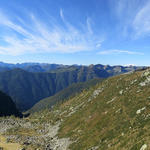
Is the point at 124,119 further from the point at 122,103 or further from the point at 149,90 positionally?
the point at 149,90

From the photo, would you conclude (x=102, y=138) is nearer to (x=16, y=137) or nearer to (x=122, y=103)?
(x=122, y=103)

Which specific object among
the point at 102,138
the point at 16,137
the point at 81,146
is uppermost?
the point at 102,138

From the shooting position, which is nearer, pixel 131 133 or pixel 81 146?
pixel 131 133

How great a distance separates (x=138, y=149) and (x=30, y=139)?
128ft

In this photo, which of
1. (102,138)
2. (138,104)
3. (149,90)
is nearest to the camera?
(102,138)

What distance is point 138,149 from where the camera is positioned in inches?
874

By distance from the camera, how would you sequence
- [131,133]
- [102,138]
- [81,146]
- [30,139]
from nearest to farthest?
[131,133] < [102,138] < [81,146] < [30,139]

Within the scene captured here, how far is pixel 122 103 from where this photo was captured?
1874 inches

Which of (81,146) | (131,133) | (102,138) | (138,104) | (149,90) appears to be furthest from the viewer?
(149,90)

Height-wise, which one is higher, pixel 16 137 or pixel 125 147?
pixel 125 147

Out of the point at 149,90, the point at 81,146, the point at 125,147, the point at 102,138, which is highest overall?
the point at 149,90

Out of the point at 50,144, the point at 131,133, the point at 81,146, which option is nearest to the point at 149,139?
the point at 131,133

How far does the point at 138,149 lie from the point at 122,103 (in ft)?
85.4

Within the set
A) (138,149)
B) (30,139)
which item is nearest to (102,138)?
(138,149)
